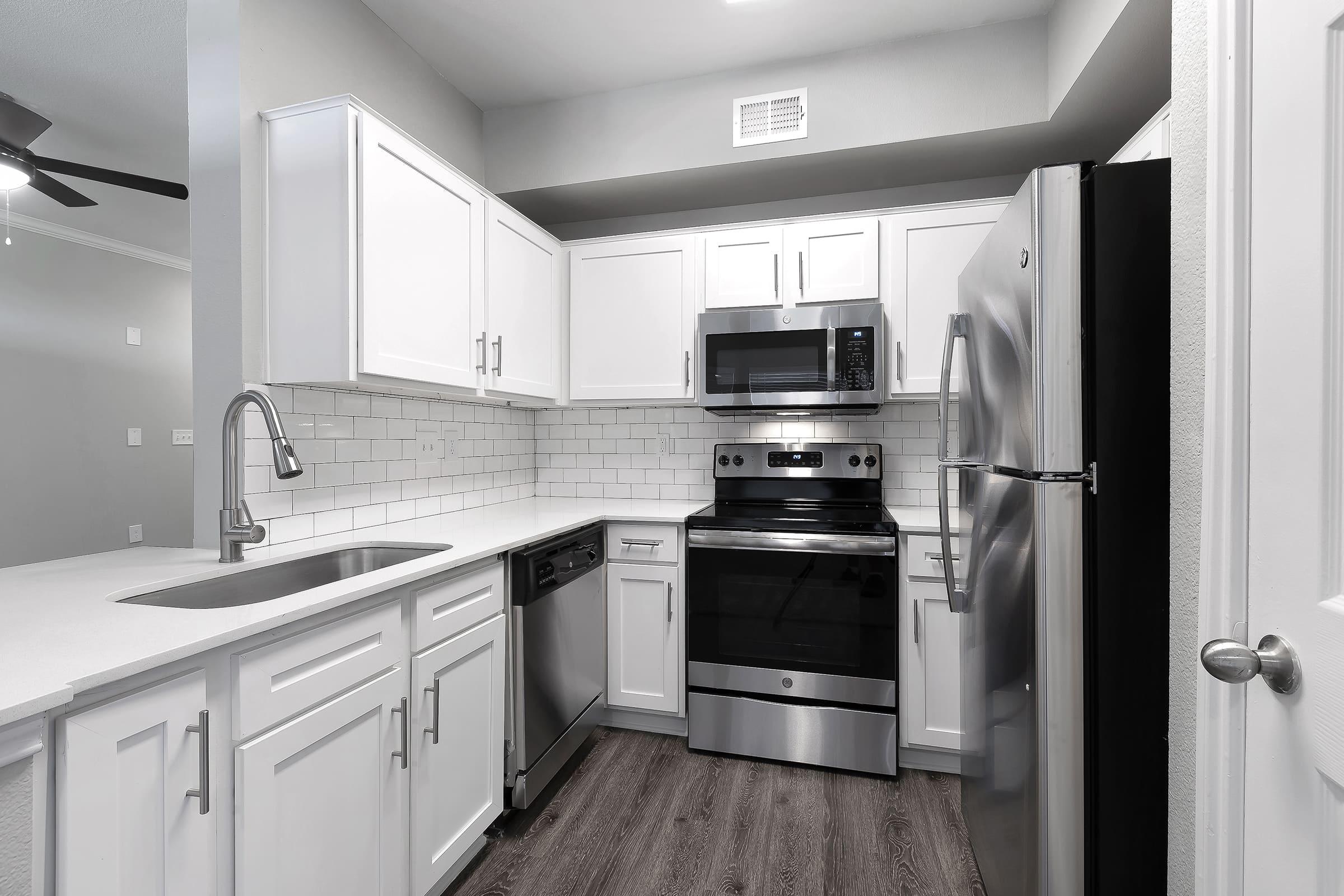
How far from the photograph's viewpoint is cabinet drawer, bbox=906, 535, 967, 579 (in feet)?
7.39

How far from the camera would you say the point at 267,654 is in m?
1.12

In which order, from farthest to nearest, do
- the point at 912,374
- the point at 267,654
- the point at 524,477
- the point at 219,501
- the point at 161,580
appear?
the point at 524,477
the point at 912,374
the point at 219,501
the point at 161,580
the point at 267,654

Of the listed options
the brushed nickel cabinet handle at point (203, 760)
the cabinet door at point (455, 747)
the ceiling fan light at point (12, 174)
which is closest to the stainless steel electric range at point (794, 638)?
the cabinet door at point (455, 747)

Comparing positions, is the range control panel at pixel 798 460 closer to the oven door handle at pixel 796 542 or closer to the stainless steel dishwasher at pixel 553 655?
the oven door handle at pixel 796 542

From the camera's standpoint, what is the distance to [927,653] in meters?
2.27

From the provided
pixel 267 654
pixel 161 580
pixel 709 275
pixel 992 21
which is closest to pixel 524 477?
pixel 709 275

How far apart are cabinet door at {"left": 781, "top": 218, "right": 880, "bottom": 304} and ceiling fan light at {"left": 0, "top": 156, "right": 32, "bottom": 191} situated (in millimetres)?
2975

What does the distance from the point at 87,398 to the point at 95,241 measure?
109 cm

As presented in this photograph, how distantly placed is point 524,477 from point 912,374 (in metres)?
Result: 1.96

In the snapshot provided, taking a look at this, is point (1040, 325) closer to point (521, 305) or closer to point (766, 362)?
point (766, 362)

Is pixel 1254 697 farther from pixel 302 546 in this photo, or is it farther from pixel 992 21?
pixel 992 21

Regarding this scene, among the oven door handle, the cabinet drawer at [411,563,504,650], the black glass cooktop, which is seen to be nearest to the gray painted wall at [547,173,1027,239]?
the black glass cooktop

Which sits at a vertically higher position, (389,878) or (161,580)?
(161,580)

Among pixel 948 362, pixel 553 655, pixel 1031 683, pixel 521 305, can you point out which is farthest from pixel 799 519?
pixel 521 305
